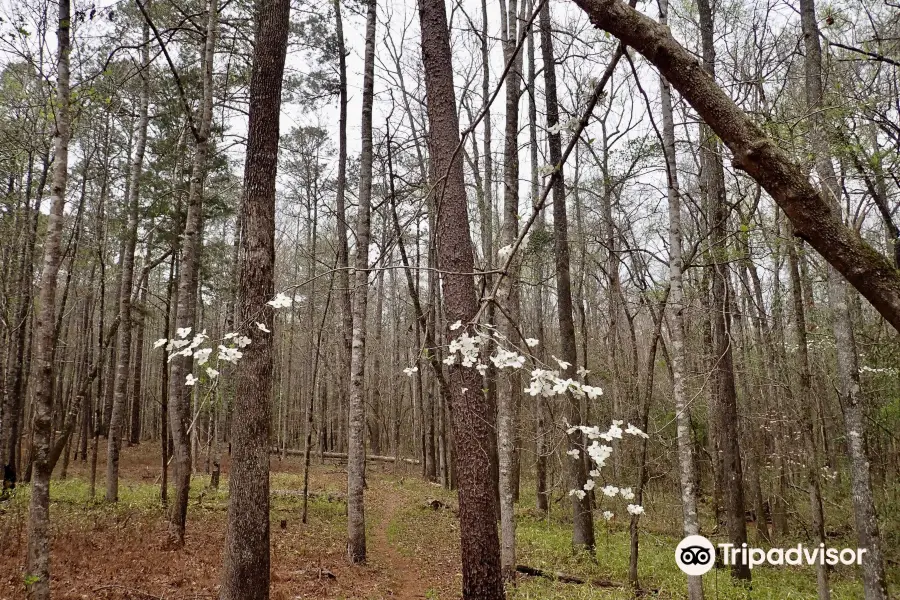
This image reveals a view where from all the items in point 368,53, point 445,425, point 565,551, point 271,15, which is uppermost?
point 368,53

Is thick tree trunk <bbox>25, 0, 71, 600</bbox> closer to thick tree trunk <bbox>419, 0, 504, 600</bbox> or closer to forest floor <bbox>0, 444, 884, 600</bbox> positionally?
forest floor <bbox>0, 444, 884, 600</bbox>

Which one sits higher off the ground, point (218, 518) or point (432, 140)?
point (432, 140)

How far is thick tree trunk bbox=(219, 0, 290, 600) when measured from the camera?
495cm

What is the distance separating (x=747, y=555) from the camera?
9.23 m

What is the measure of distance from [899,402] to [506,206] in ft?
27.6

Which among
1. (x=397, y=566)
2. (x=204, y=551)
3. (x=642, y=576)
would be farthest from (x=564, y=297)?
(x=204, y=551)

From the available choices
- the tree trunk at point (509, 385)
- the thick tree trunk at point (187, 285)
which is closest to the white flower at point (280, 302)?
the tree trunk at point (509, 385)

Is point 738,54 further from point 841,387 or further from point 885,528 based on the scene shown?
point 885,528

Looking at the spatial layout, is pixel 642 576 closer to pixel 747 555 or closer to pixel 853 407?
pixel 747 555

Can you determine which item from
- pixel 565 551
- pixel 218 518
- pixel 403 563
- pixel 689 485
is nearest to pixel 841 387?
pixel 689 485

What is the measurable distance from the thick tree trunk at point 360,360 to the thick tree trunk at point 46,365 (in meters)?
3.73

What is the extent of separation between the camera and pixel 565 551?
9.55 meters

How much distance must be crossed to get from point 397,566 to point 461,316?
652cm

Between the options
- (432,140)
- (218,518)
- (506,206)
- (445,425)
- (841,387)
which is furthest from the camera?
(445,425)
